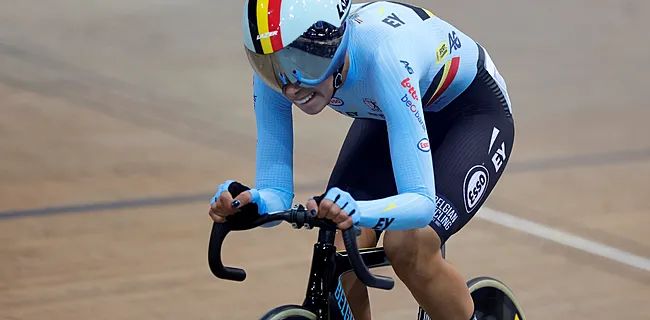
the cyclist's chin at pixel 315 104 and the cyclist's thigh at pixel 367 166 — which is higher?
the cyclist's chin at pixel 315 104

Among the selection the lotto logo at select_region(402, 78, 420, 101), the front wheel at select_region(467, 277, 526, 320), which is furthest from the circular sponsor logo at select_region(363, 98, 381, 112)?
the front wheel at select_region(467, 277, 526, 320)

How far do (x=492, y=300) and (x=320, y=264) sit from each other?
955mm

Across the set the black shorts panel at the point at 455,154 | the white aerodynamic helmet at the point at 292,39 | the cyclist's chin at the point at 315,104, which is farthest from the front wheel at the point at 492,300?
→ the white aerodynamic helmet at the point at 292,39

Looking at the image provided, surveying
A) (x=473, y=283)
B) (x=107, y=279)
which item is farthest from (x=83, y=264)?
(x=473, y=283)

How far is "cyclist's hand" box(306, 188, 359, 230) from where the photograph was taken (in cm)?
224

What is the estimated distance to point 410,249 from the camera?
266cm

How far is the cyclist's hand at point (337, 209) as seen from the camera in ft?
7.35

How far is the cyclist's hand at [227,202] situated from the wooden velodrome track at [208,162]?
1550 millimetres

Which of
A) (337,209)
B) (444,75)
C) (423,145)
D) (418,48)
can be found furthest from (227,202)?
(444,75)

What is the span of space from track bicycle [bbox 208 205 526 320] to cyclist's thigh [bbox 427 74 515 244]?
259 millimetres

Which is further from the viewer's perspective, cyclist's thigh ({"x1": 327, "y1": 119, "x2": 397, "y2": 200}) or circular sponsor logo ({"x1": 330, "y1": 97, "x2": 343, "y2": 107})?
cyclist's thigh ({"x1": 327, "y1": 119, "x2": 397, "y2": 200})

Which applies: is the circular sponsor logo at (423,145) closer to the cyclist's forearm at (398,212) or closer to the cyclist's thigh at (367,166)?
the cyclist's forearm at (398,212)

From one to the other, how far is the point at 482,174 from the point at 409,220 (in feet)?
1.76

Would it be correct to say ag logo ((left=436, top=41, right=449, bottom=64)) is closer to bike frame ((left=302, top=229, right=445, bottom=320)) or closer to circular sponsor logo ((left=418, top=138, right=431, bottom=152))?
circular sponsor logo ((left=418, top=138, right=431, bottom=152))
